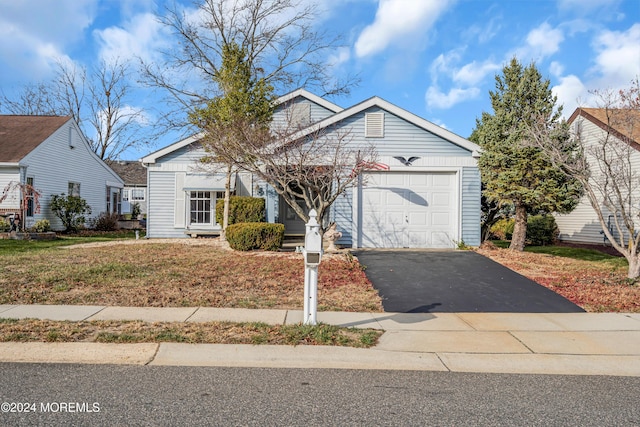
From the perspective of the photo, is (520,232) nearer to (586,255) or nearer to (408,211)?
(586,255)

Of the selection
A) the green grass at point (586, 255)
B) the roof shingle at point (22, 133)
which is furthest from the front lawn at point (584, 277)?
the roof shingle at point (22, 133)

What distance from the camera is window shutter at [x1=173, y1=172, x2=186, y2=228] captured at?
1656 centimetres

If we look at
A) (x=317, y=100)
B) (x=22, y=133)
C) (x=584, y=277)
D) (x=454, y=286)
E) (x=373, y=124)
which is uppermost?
(x=317, y=100)

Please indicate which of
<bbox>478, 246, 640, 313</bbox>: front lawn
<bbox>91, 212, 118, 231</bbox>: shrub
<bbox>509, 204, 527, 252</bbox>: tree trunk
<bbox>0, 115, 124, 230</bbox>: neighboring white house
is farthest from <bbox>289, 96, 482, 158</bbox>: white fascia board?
<bbox>91, 212, 118, 231</bbox>: shrub

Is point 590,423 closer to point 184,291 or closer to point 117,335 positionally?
point 117,335

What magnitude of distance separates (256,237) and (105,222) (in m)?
14.7

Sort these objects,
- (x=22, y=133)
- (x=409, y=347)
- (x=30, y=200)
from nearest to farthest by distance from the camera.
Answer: (x=409, y=347), (x=30, y=200), (x=22, y=133)

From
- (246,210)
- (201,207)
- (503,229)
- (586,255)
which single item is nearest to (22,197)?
(201,207)

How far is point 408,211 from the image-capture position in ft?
46.6

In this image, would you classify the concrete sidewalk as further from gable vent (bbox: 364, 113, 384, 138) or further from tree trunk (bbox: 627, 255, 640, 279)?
gable vent (bbox: 364, 113, 384, 138)

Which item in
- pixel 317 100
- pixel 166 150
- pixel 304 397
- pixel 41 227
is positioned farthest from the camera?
pixel 317 100

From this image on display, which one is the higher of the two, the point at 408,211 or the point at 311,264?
the point at 408,211

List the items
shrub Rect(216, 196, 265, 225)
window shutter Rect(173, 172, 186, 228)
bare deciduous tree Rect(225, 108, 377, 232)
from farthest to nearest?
1. window shutter Rect(173, 172, 186, 228)
2. shrub Rect(216, 196, 265, 225)
3. bare deciduous tree Rect(225, 108, 377, 232)

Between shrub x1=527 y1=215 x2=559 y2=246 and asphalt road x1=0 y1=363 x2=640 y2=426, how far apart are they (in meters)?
14.9
